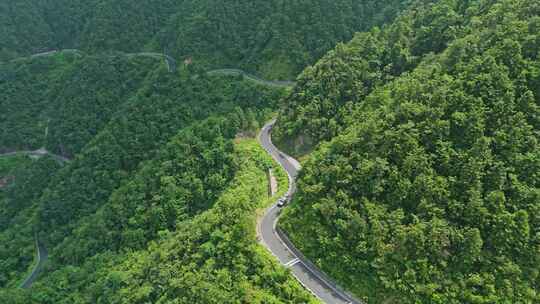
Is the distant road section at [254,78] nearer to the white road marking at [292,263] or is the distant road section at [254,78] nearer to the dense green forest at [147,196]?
the dense green forest at [147,196]

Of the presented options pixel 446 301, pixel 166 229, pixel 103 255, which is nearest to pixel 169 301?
pixel 166 229

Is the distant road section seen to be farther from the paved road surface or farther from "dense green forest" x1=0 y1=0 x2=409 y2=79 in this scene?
the paved road surface

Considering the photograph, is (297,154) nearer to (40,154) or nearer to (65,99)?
(65,99)

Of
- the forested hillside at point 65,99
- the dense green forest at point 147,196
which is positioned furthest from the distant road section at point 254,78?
the forested hillside at point 65,99

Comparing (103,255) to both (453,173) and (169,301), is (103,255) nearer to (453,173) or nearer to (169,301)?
(169,301)

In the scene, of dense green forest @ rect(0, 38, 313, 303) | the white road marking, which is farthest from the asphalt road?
dense green forest @ rect(0, 38, 313, 303)
